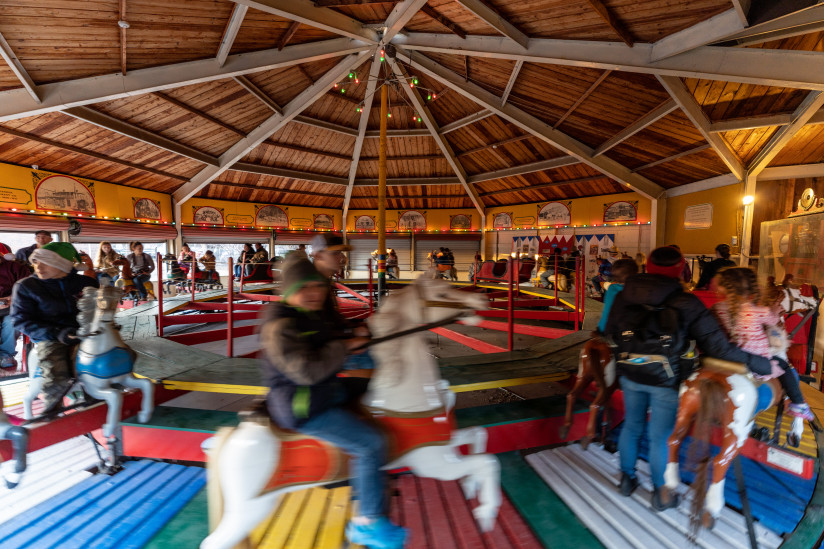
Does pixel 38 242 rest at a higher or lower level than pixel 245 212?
lower

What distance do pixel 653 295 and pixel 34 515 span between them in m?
3.94

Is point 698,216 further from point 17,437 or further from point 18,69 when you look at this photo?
point 18,69

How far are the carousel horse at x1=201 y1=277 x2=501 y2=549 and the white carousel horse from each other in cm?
152

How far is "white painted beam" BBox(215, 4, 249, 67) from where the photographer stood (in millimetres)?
5468

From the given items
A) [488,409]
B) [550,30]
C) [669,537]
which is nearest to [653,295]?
[669,537]

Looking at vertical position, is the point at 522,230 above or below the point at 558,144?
below

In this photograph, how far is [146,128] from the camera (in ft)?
29.5

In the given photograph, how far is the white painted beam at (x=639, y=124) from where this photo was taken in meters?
7.08

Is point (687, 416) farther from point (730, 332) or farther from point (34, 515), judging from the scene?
point (34, 515)

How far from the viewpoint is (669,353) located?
6.30 feet

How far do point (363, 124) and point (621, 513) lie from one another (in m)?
11.9

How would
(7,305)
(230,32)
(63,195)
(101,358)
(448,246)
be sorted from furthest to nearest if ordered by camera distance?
(448,246), (63,195), (230,32), (7,305), (101,358)

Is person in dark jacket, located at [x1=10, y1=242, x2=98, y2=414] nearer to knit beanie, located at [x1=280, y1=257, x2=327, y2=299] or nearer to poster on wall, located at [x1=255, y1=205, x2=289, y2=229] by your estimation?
knit beanie, located at [x1=280, y1=257, x2=327, y2=299]

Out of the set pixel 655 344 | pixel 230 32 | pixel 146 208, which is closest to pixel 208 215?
pixel 146 208
